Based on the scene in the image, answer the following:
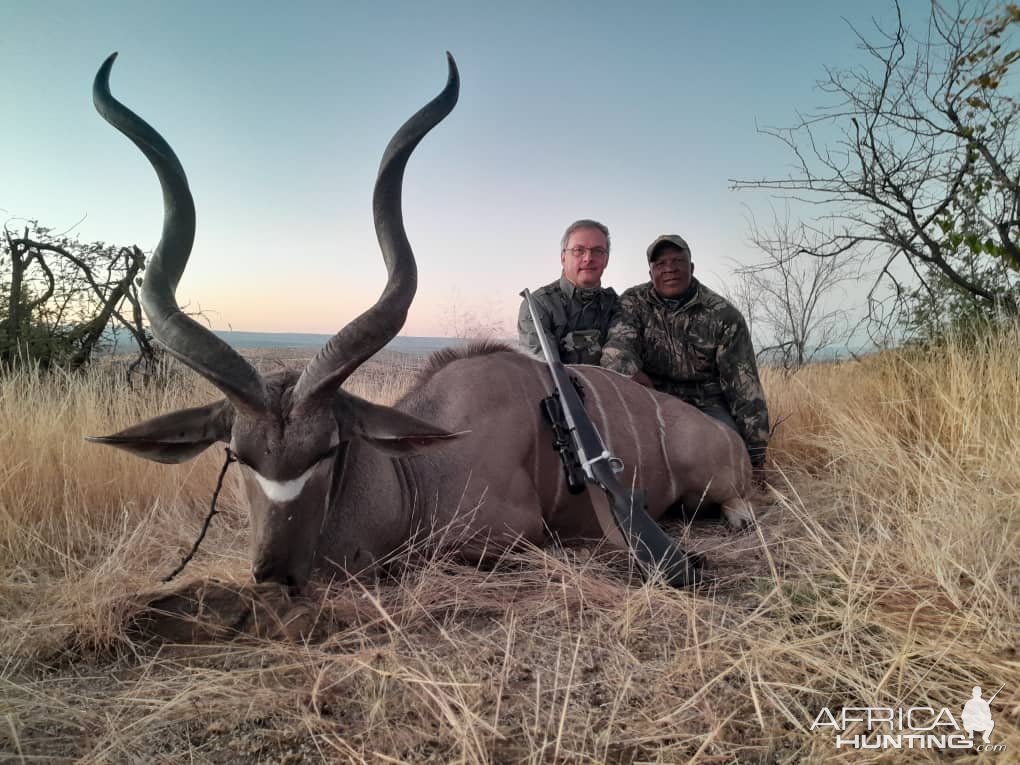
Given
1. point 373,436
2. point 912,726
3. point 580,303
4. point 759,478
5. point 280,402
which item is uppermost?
point 580,303

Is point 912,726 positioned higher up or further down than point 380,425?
further down

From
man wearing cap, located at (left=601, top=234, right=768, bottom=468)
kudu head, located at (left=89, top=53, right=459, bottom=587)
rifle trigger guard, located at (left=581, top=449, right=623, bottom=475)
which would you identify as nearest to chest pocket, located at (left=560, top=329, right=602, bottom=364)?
man wearing cap, located at (left=601, top=234, right=768, bottom=468)

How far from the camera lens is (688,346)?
18.4 ft

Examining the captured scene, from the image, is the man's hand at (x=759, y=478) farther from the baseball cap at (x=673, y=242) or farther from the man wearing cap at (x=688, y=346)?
the baseball cap at (x=673, y=242)

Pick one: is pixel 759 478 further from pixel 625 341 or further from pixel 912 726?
pixel 912 726

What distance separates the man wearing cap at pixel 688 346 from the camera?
17.7ft

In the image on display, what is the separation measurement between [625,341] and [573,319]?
2.06 feet

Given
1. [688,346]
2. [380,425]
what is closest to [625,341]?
[688,346]

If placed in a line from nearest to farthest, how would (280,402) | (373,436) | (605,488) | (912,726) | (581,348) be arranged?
(912,726) → (280,402) → (373,436) → (605,488) → (581,348)

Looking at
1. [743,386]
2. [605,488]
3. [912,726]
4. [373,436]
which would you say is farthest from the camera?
[743,386]

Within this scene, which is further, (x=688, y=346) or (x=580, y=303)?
(x=580, y=303)

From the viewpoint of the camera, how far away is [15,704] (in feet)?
5.92

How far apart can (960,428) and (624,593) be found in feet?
9.25

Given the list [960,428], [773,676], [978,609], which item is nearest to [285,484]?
[773,676]
